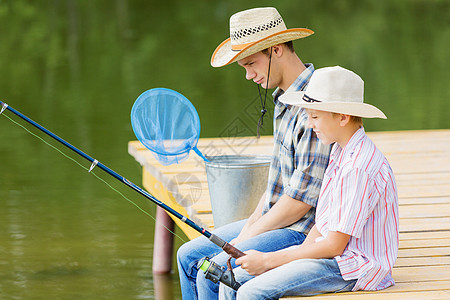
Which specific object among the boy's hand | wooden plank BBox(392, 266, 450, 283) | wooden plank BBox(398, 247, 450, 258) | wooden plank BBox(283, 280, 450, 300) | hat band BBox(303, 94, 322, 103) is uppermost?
hat band BBox(303, 94, 322, 103)

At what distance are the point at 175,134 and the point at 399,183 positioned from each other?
133 centimetres

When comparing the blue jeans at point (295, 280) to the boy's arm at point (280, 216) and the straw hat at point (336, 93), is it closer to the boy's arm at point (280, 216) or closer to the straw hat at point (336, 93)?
the boy's arm at point (280, 216)

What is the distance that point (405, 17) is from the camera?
18.8 meters

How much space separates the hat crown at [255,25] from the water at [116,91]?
0.77m

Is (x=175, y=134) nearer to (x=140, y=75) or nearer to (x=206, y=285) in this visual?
(x=206, y=285)

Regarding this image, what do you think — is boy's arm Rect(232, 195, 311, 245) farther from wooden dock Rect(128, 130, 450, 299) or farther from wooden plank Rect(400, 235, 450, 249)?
wooden plank Rect(400, 235, 450, 249)

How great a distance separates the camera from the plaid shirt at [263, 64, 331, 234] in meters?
2.60

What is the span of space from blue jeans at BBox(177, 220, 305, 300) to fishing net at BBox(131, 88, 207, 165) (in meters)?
0.37

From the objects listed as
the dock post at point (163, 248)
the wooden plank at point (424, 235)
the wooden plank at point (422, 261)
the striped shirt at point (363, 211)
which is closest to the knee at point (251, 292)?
the striped shirt at point (363, 211)

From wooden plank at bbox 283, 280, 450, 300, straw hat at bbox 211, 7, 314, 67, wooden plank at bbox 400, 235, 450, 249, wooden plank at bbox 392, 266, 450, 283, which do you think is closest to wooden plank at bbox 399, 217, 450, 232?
wooden plank at bbox 400, 235, 450, 249

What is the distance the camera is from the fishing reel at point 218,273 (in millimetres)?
2494

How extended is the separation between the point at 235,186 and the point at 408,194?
1082mm

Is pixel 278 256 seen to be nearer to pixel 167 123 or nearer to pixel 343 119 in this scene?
pixel 343 119

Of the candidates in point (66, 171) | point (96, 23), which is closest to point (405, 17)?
point (96, 23)
